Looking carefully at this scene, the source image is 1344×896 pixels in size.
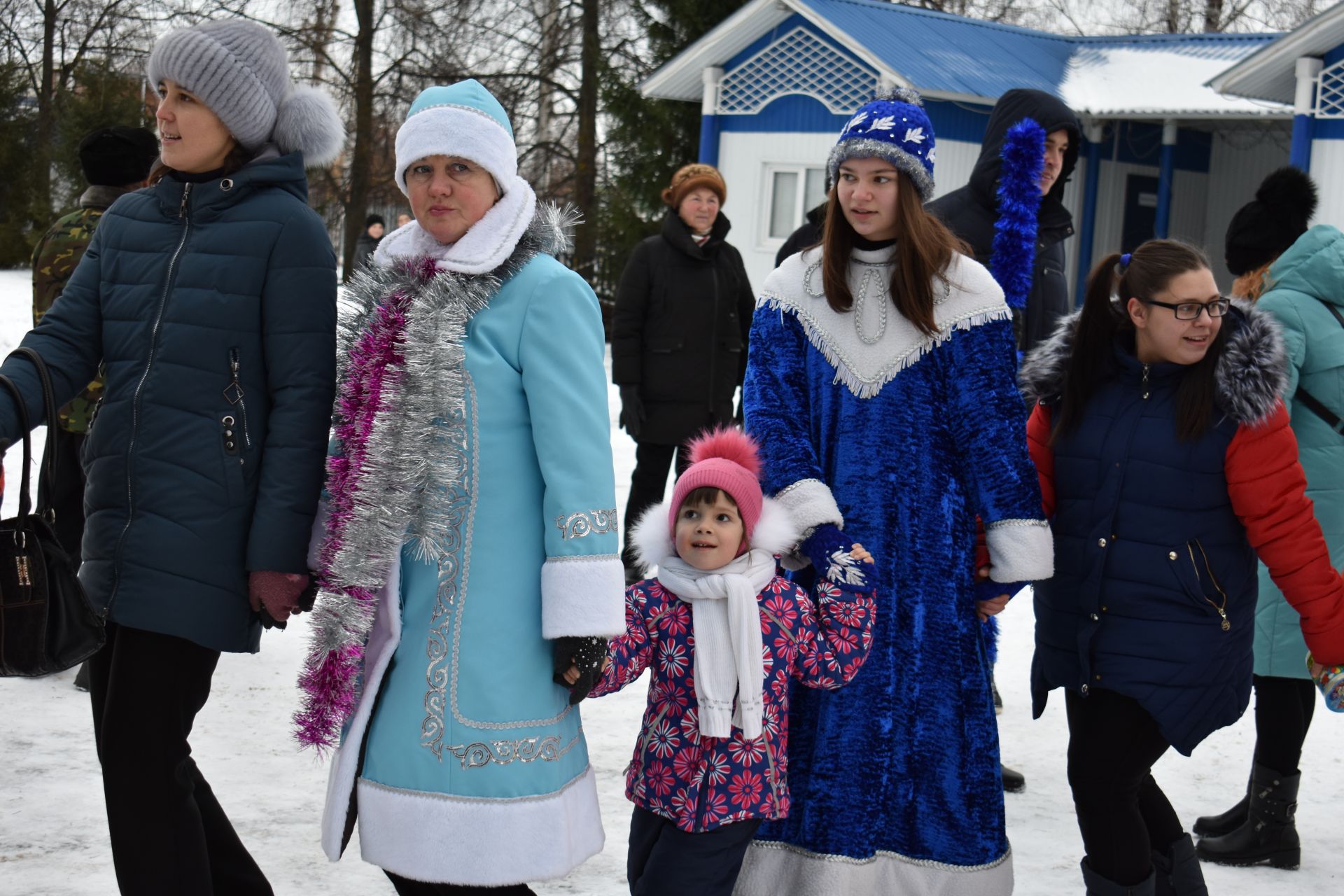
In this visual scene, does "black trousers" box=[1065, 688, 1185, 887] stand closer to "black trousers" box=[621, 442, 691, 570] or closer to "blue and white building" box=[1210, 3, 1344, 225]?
"black trousers" box=[621, 442, 691, 570]

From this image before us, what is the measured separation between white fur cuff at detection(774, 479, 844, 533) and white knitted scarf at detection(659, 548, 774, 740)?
0.18 m

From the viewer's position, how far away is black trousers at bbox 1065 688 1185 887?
315cm

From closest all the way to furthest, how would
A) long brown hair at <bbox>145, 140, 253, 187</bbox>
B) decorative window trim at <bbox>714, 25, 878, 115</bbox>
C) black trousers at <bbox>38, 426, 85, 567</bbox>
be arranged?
long brown hair at <bbox>145, 140, 253, 187</bbox> < black trousers at <bbox>38, 426, 85, 567</bbox> < decorative window trim at <bbox>714, 25, 878, 115</bbox>

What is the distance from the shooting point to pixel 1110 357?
3.29 meters

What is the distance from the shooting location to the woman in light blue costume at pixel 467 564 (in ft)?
8.41

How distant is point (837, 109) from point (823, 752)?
15.2m

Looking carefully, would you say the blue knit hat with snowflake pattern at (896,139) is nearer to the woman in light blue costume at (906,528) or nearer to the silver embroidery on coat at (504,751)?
the woman in light blue costume at (906,528)

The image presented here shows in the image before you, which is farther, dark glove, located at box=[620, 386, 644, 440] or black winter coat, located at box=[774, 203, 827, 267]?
dark glove, located at box=[620, 386, 644, 440]

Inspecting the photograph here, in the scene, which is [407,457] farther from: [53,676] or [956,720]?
[53,676]

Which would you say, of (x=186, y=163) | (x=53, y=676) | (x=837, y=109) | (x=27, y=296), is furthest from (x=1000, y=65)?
(x=186, y=163)

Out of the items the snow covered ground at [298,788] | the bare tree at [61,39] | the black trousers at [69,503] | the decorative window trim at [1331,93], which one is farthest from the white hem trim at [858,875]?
the bare tree at [61,39]

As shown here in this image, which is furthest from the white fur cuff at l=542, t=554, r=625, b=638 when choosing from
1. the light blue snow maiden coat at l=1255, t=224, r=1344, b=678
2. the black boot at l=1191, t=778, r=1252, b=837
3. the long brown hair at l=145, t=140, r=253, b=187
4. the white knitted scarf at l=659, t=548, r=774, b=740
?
the black boot at l=1191, t=778, r=1252, b=837

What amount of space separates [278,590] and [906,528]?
1.34 meters

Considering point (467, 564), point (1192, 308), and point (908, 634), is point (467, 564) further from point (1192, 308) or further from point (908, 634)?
point (1192, 308)
